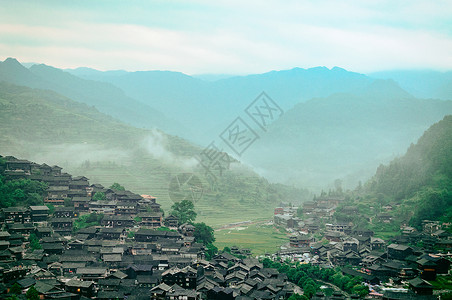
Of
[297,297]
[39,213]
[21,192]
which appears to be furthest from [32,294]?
[21,192]

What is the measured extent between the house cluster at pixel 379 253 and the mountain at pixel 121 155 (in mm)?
16388

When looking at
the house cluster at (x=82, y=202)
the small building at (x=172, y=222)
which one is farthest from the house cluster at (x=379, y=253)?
the house cluster at (x=82, y=202)

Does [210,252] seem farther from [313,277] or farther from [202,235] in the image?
[313,277]

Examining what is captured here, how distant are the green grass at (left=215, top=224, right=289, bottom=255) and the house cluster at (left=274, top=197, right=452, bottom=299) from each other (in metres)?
1.84

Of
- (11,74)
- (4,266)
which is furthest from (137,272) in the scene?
(11,74)

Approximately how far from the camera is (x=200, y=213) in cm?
7531

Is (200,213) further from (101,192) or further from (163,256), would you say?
(163,256)

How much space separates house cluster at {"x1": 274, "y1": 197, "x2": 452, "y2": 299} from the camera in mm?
38688

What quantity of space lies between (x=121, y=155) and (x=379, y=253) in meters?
66.8

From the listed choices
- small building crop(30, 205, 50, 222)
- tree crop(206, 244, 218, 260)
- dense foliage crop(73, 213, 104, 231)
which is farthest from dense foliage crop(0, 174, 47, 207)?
tree crop(206, 244, 218, 260)

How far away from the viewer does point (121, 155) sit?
103750 millimetres

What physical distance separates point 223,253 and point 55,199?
1734 cm

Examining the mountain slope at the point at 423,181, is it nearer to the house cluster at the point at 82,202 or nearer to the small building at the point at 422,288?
the small building at the point at 422,288

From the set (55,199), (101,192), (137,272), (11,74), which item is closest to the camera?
(137,272)
